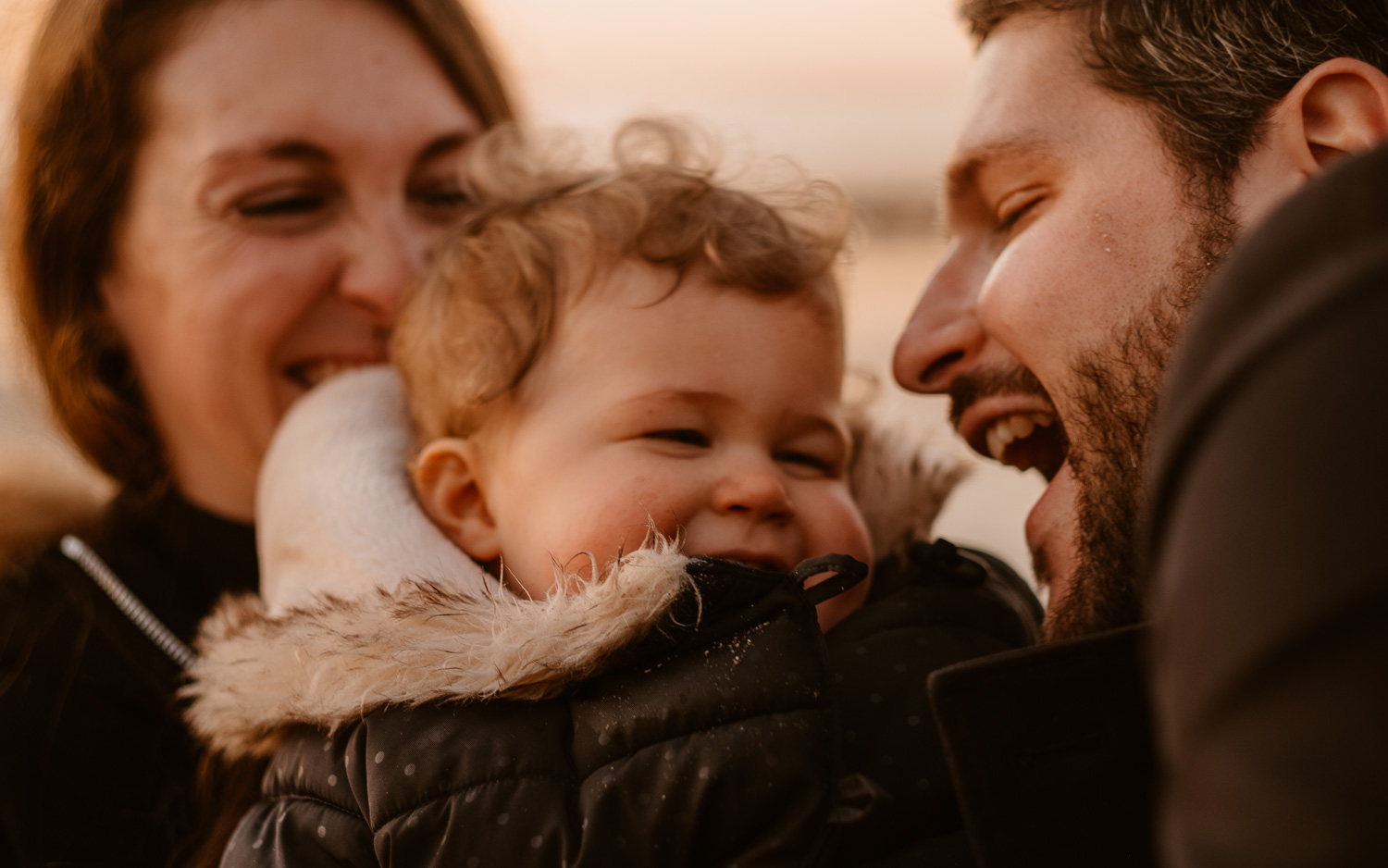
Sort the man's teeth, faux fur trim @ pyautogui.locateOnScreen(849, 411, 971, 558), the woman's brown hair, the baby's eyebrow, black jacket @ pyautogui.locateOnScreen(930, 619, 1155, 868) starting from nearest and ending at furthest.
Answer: black jacket @ pyautogui.locateOnScreen(930, 619, 1155, 868) → the baby's eyebrow → the man's teeth → faux fur trim @ pyautogui.locateOnScreen(849, 411, 971, 558) → the woman's brown hair

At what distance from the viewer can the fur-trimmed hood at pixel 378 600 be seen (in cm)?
126

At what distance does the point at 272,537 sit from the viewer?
1.69m

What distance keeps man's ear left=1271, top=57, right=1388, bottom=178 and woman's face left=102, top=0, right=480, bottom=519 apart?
1642mm

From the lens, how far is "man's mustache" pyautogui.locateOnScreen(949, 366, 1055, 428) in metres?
1.61

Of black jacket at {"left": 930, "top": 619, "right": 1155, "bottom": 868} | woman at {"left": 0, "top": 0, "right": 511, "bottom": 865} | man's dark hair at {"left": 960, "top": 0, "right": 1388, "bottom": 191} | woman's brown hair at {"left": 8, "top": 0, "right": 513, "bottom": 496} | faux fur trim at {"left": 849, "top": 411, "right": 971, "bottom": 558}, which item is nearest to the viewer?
black jacket at {"left": 930, "top": 619, "right": 1155, "bottom": 868}

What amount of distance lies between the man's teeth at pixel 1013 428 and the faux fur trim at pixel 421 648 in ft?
2.23

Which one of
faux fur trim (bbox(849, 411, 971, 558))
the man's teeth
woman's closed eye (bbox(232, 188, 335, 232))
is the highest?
woman's closed eye (bbox(232, 188, 335, 232))

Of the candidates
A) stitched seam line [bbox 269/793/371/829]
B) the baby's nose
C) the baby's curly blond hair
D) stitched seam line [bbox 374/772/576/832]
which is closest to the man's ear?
the baby's curly blond hair

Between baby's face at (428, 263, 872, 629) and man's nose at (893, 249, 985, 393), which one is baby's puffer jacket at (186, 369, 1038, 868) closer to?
baby's face at (428, 263, 872, 629)

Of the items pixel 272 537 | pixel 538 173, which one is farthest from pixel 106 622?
pixel 538 173

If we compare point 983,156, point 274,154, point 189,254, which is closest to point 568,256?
point 983,156

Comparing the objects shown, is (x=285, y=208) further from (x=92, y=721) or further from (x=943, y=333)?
(x=943, y=333)

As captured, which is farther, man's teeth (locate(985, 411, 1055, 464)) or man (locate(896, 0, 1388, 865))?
man's teeth (locate(985, 411, 1055, 464))

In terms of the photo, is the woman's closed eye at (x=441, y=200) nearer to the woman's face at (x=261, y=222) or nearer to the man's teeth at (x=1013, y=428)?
the woman's face at (x=261, y=222)
